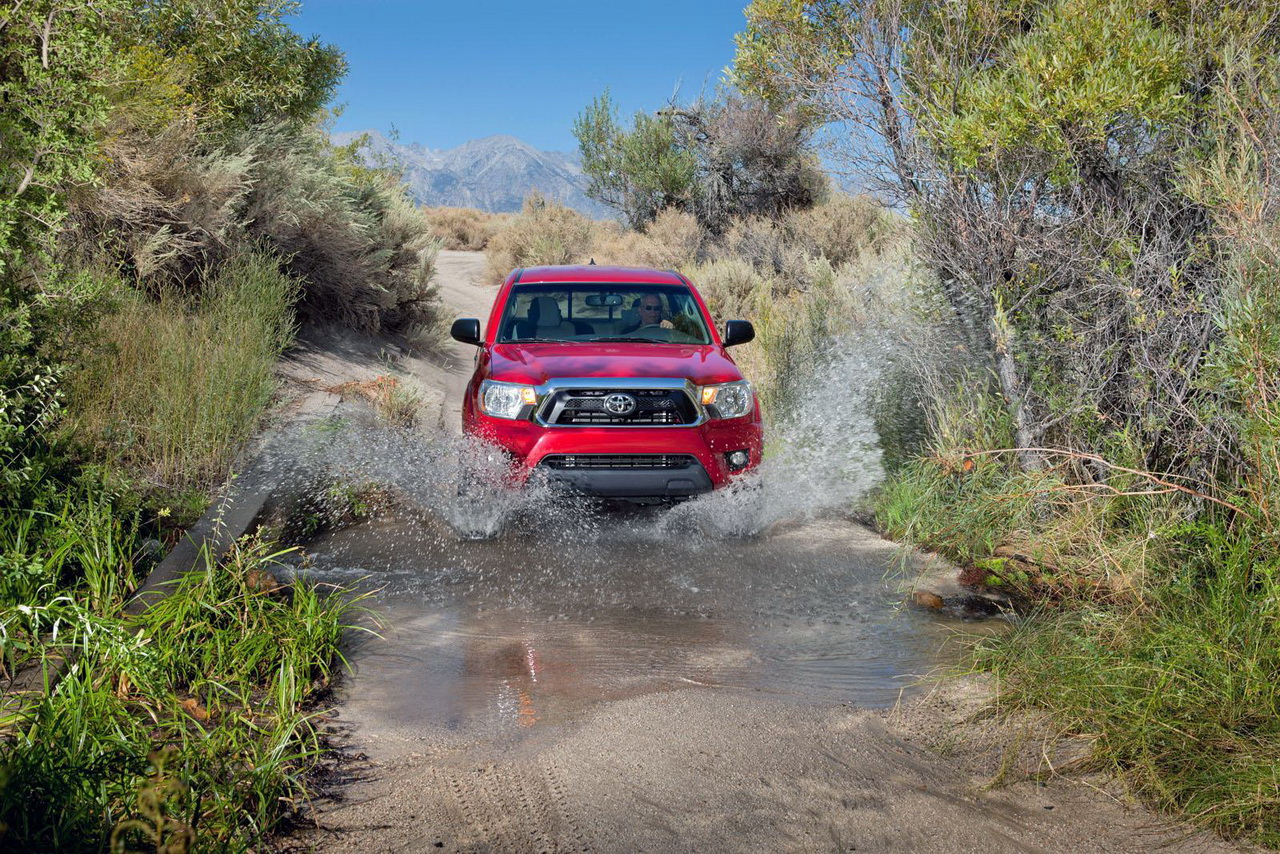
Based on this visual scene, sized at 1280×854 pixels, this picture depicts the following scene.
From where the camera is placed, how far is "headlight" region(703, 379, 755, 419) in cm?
689

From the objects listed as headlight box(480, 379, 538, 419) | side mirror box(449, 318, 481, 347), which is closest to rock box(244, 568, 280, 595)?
headlight box(480, 379, 538, 419)

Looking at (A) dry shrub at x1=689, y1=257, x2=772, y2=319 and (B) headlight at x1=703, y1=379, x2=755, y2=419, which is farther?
(A) dry shrub at x1=689, y1=257, x2=772, y2=319

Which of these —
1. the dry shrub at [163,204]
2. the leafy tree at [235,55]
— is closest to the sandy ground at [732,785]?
the dry shrub at [163,204]

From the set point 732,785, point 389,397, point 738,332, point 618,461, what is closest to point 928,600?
point 618,461

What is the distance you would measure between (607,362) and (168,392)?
3.08m

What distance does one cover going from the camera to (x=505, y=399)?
267 inches

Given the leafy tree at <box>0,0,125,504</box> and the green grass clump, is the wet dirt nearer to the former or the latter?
the green grass clump

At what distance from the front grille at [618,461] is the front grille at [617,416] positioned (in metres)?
0.20

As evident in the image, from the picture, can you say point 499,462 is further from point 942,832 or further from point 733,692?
point 942,832

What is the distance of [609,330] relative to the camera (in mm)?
8281

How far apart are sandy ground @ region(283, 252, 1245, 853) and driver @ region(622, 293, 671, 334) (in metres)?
4.29

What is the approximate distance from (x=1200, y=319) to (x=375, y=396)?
795 centimetres

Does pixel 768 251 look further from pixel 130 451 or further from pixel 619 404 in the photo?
pixel 130 451

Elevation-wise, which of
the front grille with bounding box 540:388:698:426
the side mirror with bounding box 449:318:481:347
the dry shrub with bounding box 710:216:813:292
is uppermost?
the dry shrub with bounding box 710:216:813:292
